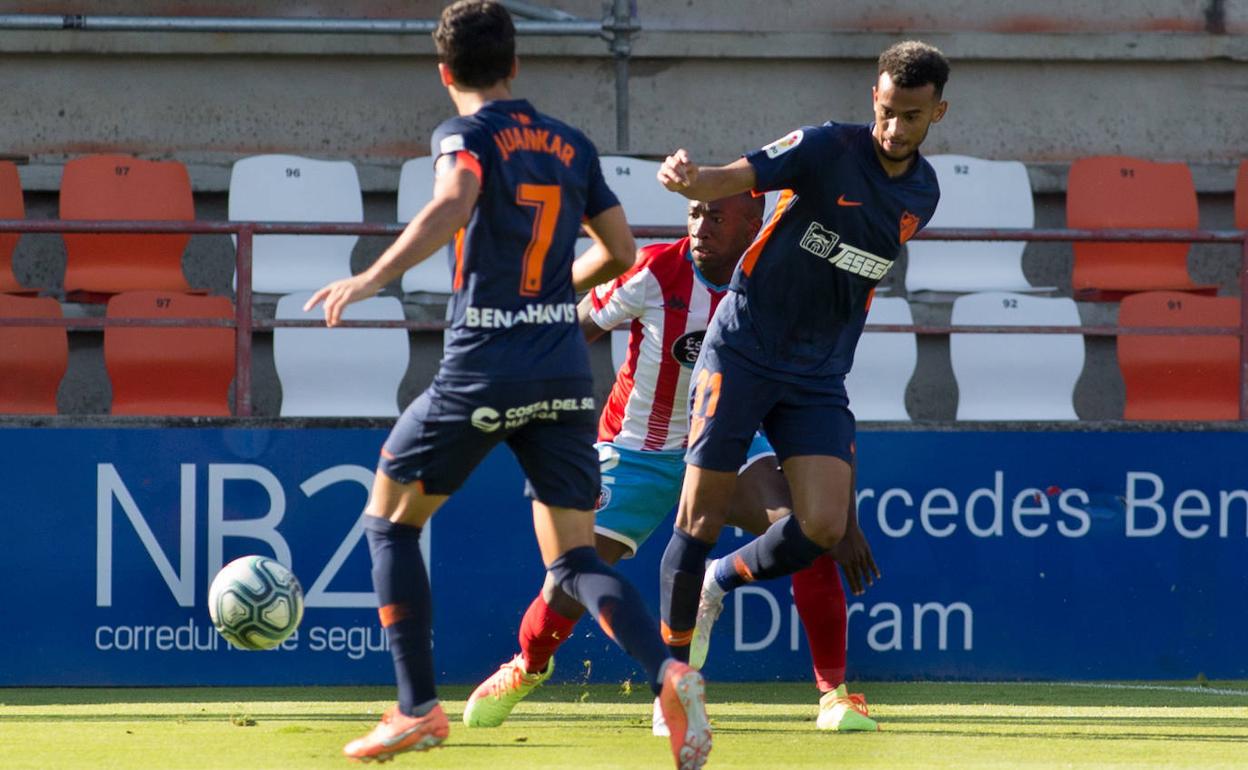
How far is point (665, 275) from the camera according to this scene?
20.1 feet

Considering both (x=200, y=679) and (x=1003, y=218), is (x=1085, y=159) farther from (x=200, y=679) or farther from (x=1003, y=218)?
(x=200, y=679)

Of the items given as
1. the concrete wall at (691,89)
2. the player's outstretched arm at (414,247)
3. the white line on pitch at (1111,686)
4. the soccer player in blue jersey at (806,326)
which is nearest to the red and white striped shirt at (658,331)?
the soccer player in blue jersey at (806,326)

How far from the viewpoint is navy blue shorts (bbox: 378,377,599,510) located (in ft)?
14.0

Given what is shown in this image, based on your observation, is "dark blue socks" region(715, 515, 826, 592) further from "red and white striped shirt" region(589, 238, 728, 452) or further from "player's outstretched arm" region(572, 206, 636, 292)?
"player's outstretched arm" region(572, 206, 636, 292)

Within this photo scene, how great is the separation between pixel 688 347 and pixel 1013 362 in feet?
11.5

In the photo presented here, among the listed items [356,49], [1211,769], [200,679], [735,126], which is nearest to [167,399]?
[200,679]

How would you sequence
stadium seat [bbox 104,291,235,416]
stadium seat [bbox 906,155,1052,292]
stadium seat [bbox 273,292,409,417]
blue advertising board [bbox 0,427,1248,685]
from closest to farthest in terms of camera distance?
blue advertising board [bbox 0,427,1248,685] < stadium seat [bbox 104,291,235,416] < stadium seat [bbox 273,292,409,417] < stadium seat [bbox 906,155,1052,292]

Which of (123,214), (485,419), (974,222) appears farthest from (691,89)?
(485,419)

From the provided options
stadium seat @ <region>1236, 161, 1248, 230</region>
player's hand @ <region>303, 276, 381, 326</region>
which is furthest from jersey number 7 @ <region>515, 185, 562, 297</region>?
stadium seat @ <region>1236, 161, 1248, 230</region>

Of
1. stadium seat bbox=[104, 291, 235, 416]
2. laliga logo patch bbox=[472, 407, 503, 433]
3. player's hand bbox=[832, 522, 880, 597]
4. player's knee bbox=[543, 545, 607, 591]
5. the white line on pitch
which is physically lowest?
the white line on pitch

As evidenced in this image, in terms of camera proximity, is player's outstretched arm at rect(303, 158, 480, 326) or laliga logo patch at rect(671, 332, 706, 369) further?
laliga logo patch at rect(671, 332, 706, 369)

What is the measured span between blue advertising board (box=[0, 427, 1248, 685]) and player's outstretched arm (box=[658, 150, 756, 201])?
93.6 inches

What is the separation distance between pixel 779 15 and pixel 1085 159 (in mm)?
2238

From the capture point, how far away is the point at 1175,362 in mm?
9125
